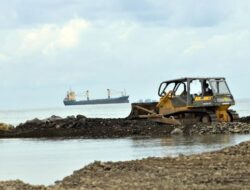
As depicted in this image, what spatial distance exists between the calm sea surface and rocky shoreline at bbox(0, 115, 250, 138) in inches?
66.8

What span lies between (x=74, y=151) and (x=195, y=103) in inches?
377

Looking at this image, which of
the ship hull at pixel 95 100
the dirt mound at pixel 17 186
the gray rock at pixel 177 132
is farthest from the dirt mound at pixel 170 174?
the ship hull at pixel 95 100

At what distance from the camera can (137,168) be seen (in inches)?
567

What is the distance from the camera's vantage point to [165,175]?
1311 cm

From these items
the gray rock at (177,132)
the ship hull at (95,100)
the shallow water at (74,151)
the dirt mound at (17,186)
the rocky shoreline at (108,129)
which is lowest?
the dirt mound at (17,186)

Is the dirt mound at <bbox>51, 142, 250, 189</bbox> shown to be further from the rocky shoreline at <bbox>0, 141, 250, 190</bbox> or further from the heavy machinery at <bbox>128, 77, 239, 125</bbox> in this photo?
the heavy machinery at <bbox>128, 77, 239, 125</bbox>

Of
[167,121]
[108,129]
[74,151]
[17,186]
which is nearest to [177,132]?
[167,121]

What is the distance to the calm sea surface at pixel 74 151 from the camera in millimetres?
17516

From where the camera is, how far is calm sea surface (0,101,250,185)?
17.5m

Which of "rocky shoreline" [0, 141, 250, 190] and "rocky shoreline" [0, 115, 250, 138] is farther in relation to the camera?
"rocky shoreline" [0, 115, 250, 138]

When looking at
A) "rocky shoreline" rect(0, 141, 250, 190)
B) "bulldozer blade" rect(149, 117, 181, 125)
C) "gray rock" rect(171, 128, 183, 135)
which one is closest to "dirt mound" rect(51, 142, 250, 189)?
"rocky shoreline" rect(0, 141, 250, 190)

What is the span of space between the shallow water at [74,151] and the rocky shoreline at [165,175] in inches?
71.0

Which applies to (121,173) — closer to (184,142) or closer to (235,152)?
(235,152)

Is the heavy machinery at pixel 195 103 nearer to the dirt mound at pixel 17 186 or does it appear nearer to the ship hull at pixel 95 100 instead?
the dirt mound at pixel 17 186
